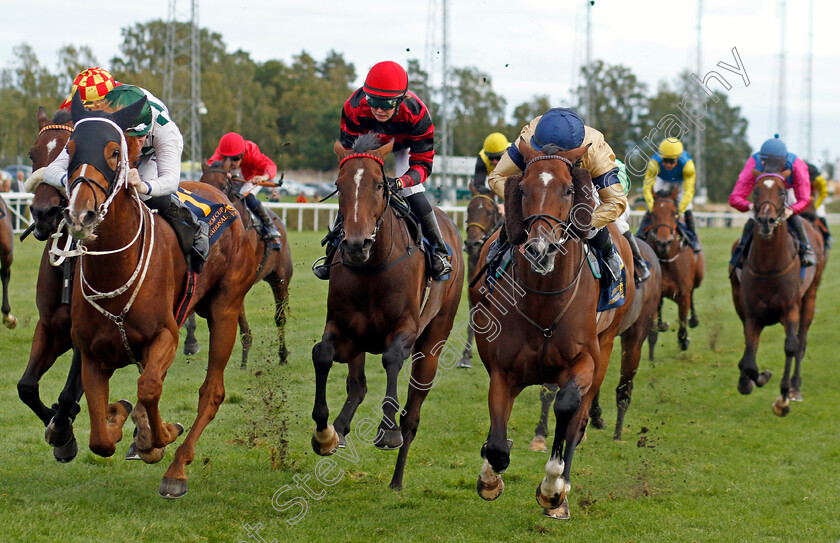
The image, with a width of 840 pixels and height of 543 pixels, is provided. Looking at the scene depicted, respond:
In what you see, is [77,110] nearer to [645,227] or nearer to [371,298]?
[371,298]

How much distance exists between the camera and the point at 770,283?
845 cm

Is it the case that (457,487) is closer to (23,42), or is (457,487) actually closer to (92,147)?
(92,147)

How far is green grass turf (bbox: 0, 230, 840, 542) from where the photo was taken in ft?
16.0

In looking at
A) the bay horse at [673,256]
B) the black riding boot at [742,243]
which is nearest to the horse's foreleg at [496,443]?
the black riding boot at [742,243]

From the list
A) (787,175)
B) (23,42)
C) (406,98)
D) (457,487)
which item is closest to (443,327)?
(457,487)

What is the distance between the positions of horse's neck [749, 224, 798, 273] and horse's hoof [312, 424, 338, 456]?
16.6ft

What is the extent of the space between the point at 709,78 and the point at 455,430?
136 inches

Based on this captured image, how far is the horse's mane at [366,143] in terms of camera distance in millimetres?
5164

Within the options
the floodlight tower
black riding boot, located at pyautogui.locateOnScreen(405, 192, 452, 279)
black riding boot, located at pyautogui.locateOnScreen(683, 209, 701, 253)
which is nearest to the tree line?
the floodlight tower

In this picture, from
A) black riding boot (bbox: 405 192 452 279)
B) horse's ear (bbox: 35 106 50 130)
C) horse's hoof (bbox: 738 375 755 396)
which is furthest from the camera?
horse's hoof (bbox: 738 375 755 396)

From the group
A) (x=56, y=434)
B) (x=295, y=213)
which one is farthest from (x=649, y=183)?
(x=295, y=213)

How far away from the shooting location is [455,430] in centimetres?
724

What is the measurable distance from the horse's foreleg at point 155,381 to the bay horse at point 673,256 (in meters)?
6.83

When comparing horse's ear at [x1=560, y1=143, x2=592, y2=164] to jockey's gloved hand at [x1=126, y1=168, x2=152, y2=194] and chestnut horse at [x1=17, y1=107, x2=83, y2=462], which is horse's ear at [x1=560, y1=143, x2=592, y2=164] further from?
chestnut horse at [x1=17, y1=107, x2=83, y2=462]
